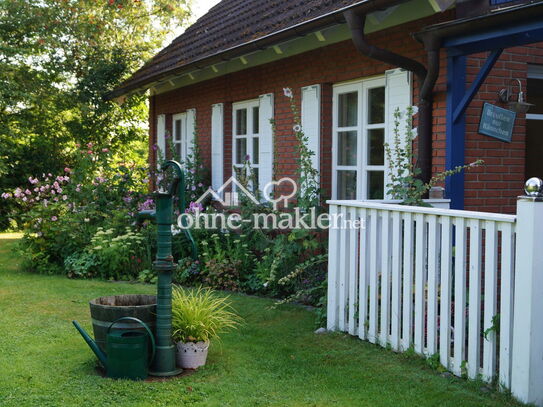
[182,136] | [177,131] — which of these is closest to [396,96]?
[182,136]

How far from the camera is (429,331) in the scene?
16.0 feet

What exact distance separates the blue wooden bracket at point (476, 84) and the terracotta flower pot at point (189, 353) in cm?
306

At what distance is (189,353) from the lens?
4.97 m

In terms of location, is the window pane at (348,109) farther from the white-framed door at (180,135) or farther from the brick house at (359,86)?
the white-framed door at (180,135)

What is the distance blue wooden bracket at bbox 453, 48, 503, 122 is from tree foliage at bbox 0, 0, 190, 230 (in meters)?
9.95

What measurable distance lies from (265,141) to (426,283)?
4923 millimetres

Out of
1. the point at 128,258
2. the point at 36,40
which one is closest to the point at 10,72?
the point at 36,40

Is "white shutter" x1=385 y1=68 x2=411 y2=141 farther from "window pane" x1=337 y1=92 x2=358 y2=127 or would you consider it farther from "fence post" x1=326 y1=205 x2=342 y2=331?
"fence post" x1=326 y1=205 x2=342 y2=331

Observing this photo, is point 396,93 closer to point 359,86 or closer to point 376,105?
point 376,105

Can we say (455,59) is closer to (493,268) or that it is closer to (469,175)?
(469,175)

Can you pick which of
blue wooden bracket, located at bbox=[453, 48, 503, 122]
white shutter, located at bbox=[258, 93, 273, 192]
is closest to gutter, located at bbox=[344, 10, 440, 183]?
blue wooden bracket, located at bbox=[453, 48, 503, 122]

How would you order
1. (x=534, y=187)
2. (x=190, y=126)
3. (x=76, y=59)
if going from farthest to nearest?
(x=76, y=59) → (x=190, y=126) → (x=534, y=187)

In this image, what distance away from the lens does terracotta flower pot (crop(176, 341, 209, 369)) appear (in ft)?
16.3

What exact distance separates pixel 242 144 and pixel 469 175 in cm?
501
